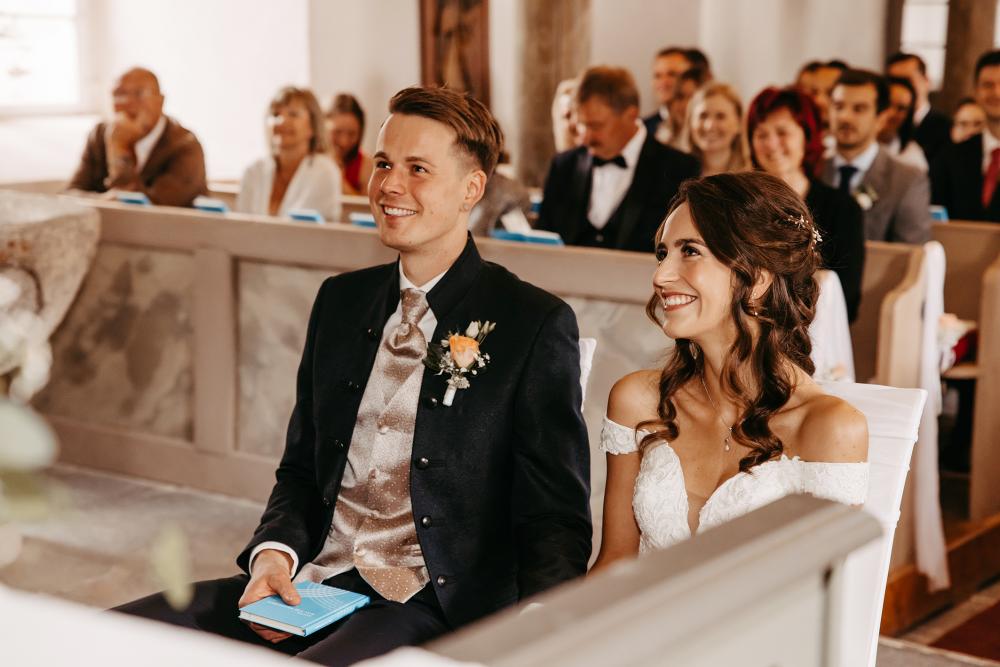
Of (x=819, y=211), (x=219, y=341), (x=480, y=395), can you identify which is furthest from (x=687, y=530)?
(x=219, y=341)

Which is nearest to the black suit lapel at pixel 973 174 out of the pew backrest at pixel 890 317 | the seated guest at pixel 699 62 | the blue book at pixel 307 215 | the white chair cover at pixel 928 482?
the seated guest at pixel 699 62

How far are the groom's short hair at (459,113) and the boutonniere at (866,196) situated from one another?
3.29m

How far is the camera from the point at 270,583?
2184mm

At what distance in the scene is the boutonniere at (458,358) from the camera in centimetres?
226

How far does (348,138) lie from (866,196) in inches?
140

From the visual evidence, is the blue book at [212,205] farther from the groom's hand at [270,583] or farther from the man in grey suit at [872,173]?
the groom's hand at [270,583]

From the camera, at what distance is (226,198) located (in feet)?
24.0

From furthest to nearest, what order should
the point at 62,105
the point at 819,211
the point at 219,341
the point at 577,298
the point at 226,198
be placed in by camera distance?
the point at 62,105 < the point at 226,198 < the point at 219,341 < the point at 819,211 < the point at 577,298

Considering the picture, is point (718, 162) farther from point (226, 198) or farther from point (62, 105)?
point (62, 105)

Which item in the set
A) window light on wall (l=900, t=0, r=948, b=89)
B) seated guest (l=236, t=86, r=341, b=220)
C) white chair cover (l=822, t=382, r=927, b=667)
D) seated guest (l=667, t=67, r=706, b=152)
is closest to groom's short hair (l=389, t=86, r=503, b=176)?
white chair cover (l=822, t=382, r=927, b=667)

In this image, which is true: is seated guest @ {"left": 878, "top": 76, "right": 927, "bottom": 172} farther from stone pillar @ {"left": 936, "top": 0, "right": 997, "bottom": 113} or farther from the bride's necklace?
the bride's necklace

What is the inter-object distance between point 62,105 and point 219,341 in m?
5.70

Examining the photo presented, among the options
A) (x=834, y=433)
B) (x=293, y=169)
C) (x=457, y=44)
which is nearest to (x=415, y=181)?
(x=834, y=433)

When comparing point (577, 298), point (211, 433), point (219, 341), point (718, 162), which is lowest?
point (211, 433)
